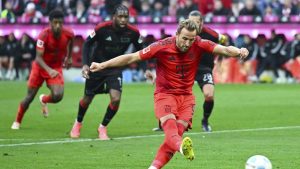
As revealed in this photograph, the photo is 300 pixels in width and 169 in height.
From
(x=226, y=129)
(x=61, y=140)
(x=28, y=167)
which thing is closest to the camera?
(x=28, y=167)

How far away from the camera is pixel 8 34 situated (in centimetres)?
3750

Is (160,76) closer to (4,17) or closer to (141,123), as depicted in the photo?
(141,123)

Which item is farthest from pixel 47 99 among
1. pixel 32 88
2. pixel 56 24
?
pixel 56 24

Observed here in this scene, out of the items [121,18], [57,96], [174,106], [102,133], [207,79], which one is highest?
[121,18]

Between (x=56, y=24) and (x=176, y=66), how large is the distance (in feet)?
20.8

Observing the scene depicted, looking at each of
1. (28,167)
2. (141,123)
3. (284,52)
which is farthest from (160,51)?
(284,52)

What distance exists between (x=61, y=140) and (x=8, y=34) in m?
20.6

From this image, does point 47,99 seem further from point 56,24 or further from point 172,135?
point 172,135

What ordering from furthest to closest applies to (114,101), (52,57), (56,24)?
(52,57), (56,24), (114,101)

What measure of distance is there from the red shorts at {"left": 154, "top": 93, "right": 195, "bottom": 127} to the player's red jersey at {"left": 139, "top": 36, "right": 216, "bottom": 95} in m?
0.09

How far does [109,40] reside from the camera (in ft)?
58.9

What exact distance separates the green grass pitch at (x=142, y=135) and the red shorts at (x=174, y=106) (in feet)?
3.14

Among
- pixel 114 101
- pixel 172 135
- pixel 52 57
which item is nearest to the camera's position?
pixel 172 135

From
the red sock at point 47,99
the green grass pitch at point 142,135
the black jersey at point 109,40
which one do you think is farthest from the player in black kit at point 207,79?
the red sock at point 47,99
